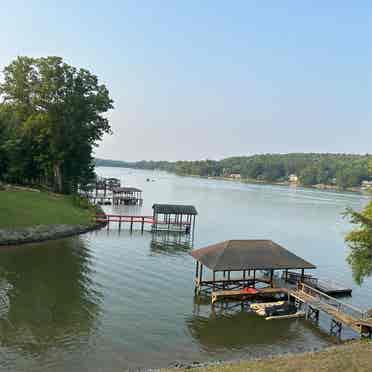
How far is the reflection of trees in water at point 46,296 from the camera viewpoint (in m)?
18.5

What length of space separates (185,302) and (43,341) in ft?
31.3

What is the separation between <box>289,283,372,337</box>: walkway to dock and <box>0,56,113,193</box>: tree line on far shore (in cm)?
4261

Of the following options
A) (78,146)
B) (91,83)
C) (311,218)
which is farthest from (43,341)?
(311,218)

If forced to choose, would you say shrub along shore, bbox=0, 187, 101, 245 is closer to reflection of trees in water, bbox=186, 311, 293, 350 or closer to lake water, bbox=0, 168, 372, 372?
lake water, bbox=0, 168, 372, 372

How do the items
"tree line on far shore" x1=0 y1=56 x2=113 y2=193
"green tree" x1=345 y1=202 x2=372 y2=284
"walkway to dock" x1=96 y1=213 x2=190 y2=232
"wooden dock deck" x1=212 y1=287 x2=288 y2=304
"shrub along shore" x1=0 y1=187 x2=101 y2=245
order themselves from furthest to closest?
1. "tree line on far shore" x1=0 y1=56 x2=113 y2=193
2. "walkway to dock" x1=96 y1=213 x2=190 y2=232
3. "shrub along shore" x1=0 y1=187 x2=101 y2=245
4. "wooden dock deck" x1=212 y1=287 x2=288 y2=304
5. "green tree" x1=345 y1=202 x2=372 y2=284

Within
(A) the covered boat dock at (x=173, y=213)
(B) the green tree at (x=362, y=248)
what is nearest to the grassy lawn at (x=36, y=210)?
(A) the covered boat dock at (x=173, y=213)

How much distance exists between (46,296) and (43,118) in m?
39.4

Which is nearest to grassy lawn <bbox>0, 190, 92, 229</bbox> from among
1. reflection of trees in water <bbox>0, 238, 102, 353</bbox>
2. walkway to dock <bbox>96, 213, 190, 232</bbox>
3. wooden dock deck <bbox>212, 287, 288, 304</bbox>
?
walkway to dock <bbox>96, 213, 190, 232</bbox>

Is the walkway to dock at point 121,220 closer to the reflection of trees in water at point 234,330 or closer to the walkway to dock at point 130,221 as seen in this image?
the walkway to dock at point 130,221

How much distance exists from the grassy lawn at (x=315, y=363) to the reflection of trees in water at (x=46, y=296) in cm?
806

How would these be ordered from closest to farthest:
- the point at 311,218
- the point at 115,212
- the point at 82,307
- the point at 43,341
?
the point at 43,341
the point at 82,307
the point at 115,212
the point at 311,218

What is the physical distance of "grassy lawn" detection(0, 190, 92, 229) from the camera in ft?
132

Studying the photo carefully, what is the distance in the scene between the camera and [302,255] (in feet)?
144

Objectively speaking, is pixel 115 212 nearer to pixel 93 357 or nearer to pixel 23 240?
pixel 23 240
